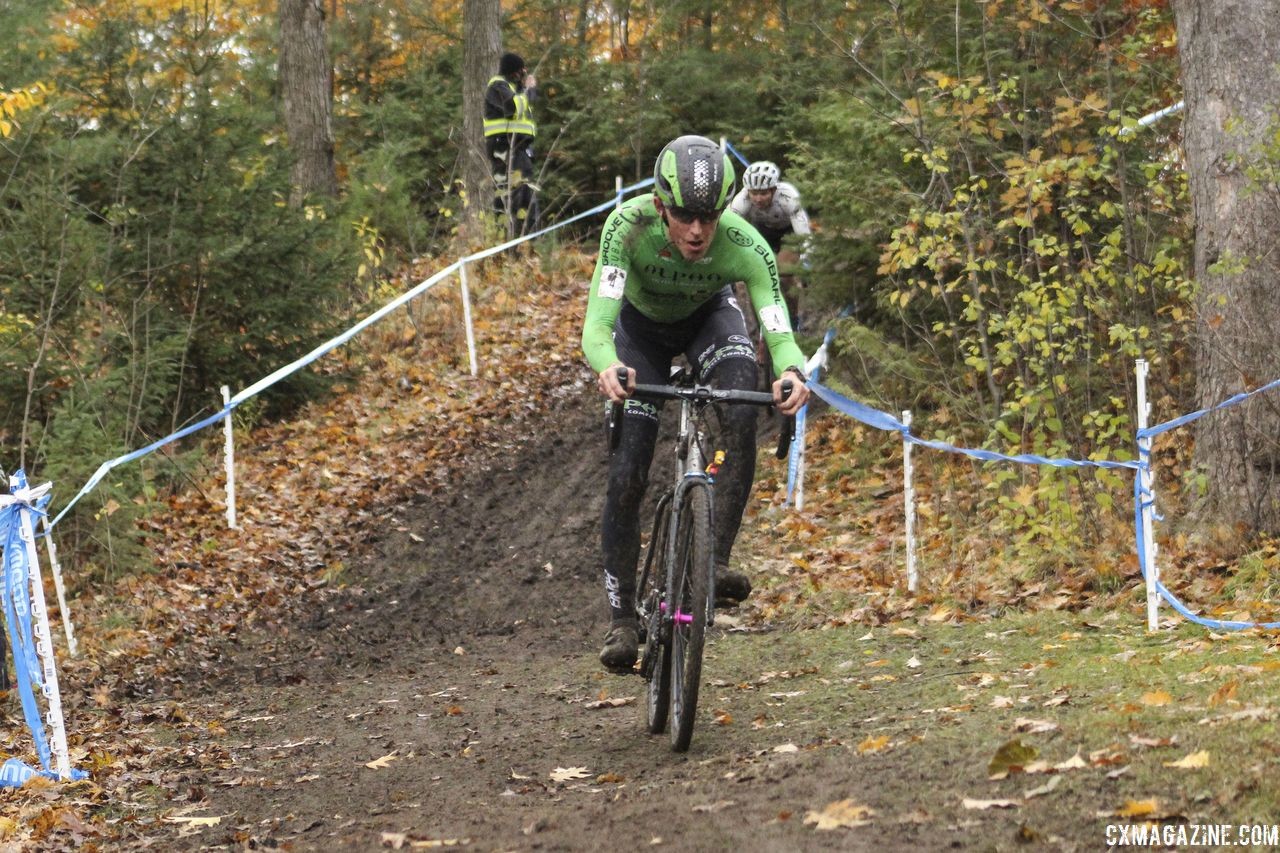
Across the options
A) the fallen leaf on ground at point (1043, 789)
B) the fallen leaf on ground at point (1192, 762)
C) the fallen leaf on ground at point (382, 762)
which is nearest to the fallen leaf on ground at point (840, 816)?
the fallen leaf on ground at point (1043, 789)

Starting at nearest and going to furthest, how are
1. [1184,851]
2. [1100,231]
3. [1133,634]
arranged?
[1184,851] < [1133,634] < [1100,231]

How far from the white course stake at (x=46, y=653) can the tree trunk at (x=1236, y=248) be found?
6.50 meters

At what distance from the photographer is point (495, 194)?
19.3 metres

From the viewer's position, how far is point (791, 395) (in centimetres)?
596

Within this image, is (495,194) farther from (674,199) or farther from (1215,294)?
(674,199)

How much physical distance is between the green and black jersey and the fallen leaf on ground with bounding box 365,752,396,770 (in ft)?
6.93

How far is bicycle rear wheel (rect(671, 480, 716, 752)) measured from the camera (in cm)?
582

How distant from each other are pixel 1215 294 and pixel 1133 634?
2.28 meters

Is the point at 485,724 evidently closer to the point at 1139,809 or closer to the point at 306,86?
the point at 1139,809

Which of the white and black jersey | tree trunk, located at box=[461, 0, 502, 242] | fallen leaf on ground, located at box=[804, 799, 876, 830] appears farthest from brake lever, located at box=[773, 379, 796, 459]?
tree trunk, located at box=[461, 0, 502, 242]

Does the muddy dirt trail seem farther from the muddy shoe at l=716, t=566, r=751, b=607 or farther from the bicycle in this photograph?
the muddy shoe at l=716, t=566, r=751, b=607

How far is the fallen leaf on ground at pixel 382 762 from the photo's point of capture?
6.56 metres

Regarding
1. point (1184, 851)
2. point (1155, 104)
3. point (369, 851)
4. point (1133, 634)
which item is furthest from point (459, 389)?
point (1184, 851)

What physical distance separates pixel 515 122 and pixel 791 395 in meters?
14.2
